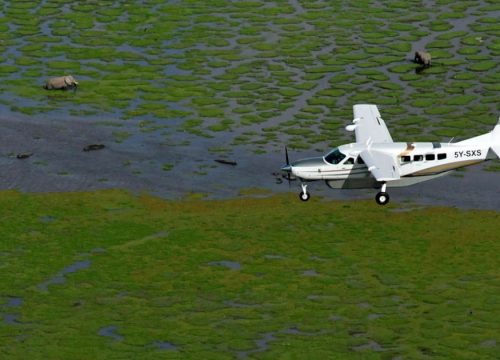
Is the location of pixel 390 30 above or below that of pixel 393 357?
above

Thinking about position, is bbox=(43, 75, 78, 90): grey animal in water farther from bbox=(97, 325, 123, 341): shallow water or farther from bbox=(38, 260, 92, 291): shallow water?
bbox=(97, 325, 123, 341): shallow water

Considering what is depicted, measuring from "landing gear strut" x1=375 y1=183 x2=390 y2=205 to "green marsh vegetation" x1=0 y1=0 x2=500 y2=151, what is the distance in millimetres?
12128

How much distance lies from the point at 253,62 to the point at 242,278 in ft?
117

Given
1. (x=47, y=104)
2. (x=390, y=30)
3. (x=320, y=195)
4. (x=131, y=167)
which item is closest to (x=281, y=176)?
(x=320, y=195)

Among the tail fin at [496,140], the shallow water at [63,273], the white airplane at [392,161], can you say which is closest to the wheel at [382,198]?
the white airplane at [392,161]

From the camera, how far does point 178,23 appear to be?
350 ft

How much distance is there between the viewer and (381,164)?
224ft

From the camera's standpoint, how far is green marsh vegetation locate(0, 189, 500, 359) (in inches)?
2302

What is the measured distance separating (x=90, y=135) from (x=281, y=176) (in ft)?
47.9

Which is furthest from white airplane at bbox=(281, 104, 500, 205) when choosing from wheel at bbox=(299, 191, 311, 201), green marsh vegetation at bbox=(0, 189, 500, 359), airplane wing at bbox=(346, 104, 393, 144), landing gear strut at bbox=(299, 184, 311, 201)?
airplane wing at bbox=(346, 104, 393, 144)

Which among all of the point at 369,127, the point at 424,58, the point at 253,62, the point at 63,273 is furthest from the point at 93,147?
the point at 424,58

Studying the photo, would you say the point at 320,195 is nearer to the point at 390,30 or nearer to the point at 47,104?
the point at 47,104

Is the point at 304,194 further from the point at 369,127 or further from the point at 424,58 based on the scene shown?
the point at 424,58

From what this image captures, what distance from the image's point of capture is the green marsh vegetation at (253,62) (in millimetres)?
88250
